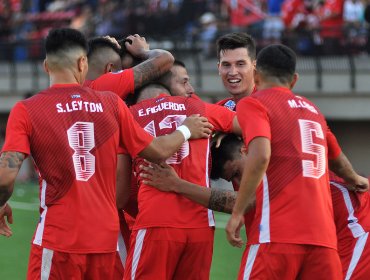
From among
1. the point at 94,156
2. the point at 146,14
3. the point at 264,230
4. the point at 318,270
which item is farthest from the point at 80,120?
the point at 146,14

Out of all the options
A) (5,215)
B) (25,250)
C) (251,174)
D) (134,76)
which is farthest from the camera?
(25,250)

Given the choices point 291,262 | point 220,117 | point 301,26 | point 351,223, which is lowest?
point 301,26

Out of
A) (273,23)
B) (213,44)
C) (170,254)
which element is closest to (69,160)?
(170,254)

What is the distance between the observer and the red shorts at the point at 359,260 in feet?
26.1

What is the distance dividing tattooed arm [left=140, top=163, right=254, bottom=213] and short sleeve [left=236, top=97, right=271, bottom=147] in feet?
3.01

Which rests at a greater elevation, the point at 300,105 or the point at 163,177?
the point at 300,105

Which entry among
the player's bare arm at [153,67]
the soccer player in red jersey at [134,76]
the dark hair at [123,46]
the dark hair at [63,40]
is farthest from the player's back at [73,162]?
the dark hair at [123,46]

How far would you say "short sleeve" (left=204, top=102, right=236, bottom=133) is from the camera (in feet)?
25.7

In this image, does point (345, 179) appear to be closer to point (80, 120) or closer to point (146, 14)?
point (80, 120)

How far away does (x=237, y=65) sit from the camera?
871cm

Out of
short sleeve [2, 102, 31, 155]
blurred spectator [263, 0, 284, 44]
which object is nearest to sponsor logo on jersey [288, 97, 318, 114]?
short sleeve [2, 102, 31, 155]

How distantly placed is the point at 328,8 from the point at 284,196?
49.0 ft

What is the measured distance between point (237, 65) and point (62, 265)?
8.91 feet

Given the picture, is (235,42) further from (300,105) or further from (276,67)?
(300,105)
